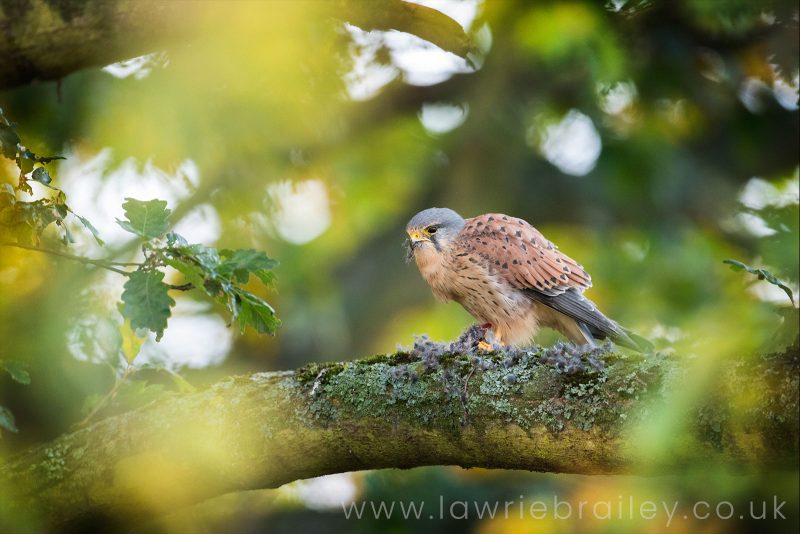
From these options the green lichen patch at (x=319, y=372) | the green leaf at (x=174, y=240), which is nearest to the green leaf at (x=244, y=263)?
the green leaf at (x=174, y=240)

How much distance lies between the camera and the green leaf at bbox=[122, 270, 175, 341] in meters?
2.31

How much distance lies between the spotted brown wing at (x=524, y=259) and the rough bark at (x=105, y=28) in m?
0.94

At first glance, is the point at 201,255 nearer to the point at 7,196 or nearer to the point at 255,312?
the point at 255,312

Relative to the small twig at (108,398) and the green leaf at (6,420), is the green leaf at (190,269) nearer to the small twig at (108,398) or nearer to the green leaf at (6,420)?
the green leaf at (6,420)

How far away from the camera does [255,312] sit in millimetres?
2508

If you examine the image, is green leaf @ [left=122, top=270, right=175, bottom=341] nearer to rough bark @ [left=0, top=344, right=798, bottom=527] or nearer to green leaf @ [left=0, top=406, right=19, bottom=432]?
rough bark @ [left=0, top=344, right=798, bottom=527]

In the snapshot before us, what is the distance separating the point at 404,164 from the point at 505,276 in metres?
2.93

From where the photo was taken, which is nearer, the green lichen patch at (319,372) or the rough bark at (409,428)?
the rough bark at (409,428)

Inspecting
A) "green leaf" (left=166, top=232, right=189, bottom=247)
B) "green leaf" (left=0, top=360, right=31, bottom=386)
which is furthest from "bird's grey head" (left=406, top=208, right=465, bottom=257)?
"green leaf" (left=0, top=360, right=31, bottom=386)

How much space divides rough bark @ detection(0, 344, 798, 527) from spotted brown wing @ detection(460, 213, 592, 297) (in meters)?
1.10

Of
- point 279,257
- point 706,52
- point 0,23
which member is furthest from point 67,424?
point 706,52

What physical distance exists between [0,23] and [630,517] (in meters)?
3.95

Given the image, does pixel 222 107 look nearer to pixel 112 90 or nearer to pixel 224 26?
pixel 112 90

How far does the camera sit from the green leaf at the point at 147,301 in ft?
7.58
